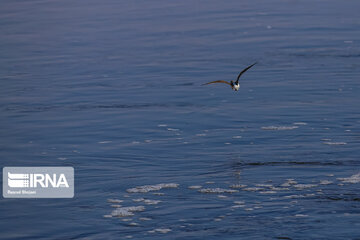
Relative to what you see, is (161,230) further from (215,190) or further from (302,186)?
(302,186)

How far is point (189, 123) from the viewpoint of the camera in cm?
1270

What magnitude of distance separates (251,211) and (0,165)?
4075mm

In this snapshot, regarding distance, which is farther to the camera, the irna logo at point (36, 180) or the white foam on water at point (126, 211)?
the irna logo at point (36, 180)

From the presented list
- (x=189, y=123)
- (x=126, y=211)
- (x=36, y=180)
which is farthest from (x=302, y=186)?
(x=36, y=180)

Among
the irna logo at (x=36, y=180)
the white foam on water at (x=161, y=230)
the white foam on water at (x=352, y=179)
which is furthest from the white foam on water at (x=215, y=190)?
the irna logo at (x=36, y=180)

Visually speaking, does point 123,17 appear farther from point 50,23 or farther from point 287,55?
point 287,55

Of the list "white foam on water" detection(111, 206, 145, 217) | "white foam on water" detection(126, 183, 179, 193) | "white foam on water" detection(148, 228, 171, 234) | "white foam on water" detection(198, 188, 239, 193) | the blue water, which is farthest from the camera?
"white foam on water" detection(126, 183, 179, 193)

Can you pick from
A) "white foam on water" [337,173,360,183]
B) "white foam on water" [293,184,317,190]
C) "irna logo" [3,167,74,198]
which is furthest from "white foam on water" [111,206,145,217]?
"white foam on water" [337,173,360,183]

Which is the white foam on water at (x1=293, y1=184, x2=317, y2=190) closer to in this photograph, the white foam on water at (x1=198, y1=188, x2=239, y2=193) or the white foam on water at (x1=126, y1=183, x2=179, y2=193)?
the white foam on water at (x1=198, y1=188, x2=239, y2=193)

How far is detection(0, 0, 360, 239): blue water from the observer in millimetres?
8711

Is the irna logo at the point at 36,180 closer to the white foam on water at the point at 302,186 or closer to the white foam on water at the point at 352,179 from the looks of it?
the white foam on water at the point at 302,186

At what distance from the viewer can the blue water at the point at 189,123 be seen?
8.71 metres

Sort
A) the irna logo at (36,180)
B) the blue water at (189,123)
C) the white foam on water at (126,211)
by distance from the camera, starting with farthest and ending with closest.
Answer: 1. the irna logo at (36,180)
2. the white foam on water at (126,211)
3. the blue water at (189,123)

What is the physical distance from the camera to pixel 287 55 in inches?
691
